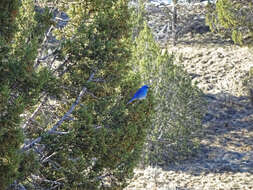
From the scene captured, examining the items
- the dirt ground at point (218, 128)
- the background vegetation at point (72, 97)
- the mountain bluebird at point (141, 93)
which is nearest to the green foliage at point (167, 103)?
the dirt ground at point (218, 128)

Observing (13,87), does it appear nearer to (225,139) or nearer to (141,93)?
(141,93)

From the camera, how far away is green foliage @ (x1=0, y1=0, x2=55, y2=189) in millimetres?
4547

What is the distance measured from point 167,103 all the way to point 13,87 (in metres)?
9.12

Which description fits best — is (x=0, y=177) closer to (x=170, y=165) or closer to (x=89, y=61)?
(x=89, y=61)

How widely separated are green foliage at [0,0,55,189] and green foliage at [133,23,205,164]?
6.67 metres

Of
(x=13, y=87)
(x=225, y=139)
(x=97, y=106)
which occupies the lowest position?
(x=225, y=139)

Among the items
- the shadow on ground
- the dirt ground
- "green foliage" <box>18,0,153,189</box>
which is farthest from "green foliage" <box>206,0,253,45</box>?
"green foliage" <box>18,0,153,189</box>

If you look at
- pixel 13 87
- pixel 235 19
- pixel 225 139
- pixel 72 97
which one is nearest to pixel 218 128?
pixel 225 139

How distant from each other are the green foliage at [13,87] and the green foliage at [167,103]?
6665mm

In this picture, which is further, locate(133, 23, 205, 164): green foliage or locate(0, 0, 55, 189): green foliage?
locate(133, 23, 205, 164): green foliage

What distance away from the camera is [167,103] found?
1381cm

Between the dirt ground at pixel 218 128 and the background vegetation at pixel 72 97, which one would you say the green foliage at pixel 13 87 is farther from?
the dirt ground at pixel 218 128

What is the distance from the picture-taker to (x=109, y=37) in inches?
287

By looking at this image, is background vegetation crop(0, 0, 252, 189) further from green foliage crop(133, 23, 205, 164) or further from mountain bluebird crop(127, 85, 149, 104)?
green foliage crop(133, 23, 205, 164)
